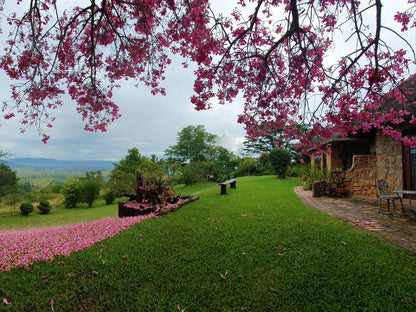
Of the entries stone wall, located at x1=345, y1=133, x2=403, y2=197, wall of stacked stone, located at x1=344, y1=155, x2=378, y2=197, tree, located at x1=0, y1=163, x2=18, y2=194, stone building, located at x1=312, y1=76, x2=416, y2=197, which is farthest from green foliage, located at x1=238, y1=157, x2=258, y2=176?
tree, located at x1=0, y1=163, x2=18, y2=194

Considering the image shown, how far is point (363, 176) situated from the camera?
6.97 metres

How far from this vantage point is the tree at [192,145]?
28719 mm

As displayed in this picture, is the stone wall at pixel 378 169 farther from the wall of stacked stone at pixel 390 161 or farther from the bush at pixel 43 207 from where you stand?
the bush at pixel 43 207

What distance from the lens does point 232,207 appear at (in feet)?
19.4

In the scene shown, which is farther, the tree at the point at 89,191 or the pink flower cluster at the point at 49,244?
the tree at the point at 89,191

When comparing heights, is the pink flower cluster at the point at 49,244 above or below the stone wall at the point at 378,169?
below

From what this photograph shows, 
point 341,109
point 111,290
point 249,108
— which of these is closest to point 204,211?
point 249,108

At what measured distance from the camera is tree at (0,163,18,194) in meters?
12.1

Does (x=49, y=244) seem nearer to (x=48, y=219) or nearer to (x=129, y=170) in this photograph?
(x=48, y=219)

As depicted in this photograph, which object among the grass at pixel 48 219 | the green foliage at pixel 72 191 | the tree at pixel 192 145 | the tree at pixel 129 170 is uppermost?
the tree at pixel 192 145

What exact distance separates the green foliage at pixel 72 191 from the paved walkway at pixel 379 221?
41.6 ft

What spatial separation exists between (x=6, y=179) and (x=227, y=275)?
1642 centimetres

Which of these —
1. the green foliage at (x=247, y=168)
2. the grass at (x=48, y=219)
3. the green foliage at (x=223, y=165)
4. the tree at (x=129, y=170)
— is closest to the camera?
the grass at (x=48, y=219)

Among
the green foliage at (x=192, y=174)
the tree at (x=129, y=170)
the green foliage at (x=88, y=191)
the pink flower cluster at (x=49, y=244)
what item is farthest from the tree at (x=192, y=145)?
the pink flower cluster at (x=49, y=244)
